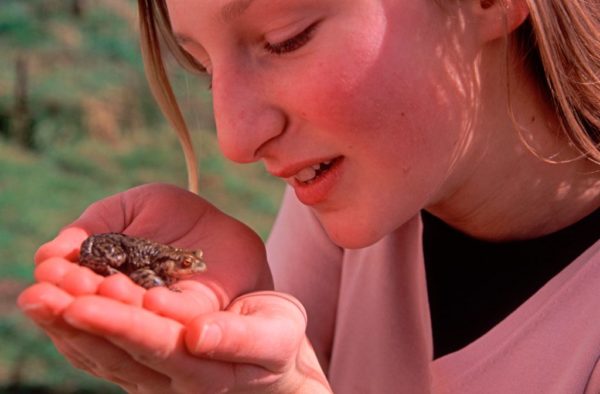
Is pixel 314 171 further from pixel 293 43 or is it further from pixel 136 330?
pixel 136 330

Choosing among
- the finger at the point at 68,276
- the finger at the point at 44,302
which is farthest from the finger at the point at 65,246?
the finger at the point at 44,302

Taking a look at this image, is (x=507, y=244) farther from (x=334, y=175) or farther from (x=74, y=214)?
(x=74, y=214)

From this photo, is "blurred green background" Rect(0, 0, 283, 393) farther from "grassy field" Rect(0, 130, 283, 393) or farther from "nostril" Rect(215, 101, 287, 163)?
"nostril" Rect(215, 101, 287, 163)

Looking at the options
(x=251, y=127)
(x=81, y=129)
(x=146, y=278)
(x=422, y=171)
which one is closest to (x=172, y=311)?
(x=146, y=278)

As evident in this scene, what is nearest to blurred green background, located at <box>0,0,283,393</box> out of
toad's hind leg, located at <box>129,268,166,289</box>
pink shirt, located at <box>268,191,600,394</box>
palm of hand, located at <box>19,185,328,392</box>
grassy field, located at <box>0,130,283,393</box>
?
grassy field, located at <box>0,130,283,393</box>

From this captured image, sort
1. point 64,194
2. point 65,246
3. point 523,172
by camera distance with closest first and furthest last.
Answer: point 65,246 → point 523,172 → point 64,194

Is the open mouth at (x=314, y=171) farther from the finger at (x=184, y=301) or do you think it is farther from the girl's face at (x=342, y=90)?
the finger at (x=184, y=301)
